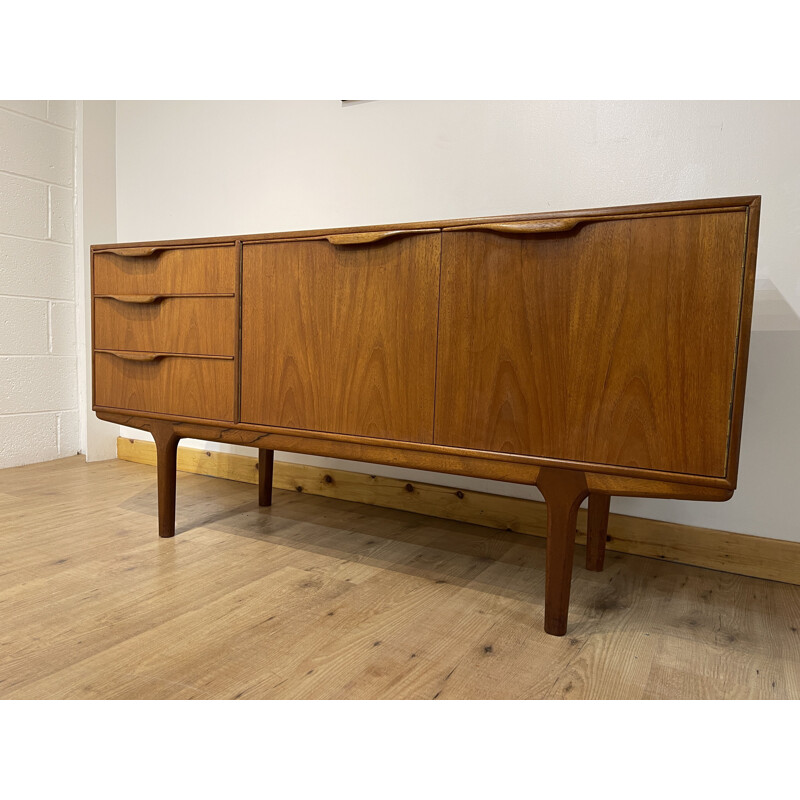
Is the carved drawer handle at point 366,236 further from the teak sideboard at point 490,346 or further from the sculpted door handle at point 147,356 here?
the sculpted door handle at point 147,356

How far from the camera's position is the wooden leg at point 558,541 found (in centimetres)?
121

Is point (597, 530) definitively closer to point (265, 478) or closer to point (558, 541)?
point (558, 541)

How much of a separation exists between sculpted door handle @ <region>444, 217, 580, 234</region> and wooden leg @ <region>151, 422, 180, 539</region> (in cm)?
101

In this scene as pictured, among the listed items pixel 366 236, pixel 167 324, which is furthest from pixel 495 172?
pixel 167 324

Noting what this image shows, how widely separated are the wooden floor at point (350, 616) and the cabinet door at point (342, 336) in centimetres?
38

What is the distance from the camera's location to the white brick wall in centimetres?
252

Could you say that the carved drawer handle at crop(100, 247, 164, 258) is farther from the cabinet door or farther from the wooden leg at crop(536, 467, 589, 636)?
the wooden leg at crop(536, 467, 589, 636)

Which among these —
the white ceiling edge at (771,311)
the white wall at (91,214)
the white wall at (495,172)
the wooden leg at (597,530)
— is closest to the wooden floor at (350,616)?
the wooden leg at (597,530)

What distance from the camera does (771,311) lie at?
60.4 inches

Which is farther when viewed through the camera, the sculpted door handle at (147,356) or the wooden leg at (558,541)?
the sculpted door handle at (147,356)
